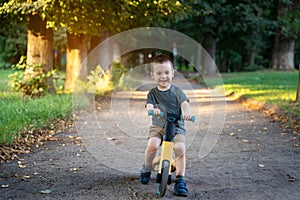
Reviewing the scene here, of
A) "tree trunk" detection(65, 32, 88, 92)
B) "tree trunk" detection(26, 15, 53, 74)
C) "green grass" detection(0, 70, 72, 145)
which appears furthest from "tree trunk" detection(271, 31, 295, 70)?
"green grass" detection(0, 70, 72, 145)

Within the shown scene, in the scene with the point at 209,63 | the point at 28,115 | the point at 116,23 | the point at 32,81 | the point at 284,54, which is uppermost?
the point at 284,54

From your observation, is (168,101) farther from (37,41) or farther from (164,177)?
(37,41)

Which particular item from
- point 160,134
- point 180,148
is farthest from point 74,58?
point 180,148

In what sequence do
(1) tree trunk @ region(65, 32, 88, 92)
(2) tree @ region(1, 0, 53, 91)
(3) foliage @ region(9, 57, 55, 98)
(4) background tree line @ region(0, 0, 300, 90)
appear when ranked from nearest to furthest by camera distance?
1. (4) background tree line @ region(0, 0, 300, 90)
2. (3) foliage @ region(9, 57, 55, 98)
3. (2) tree @ region(1, 0, 53, 91)
4. (1) tree trunk @ region(65, 32, 88, 92)

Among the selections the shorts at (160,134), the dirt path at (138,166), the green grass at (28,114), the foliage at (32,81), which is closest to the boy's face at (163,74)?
the shorts at (160,134)

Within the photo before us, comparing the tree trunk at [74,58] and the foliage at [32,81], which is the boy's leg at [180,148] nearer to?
the foliage at [32,81]

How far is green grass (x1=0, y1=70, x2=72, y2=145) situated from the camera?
325 inches

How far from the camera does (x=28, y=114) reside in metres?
10.8

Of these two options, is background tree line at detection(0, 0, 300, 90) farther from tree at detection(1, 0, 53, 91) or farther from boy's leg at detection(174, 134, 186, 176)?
boy's leg at detection(174, 134, 186, 176)

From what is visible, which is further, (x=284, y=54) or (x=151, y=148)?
(x=284, y=54)

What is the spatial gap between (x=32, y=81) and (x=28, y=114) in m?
4.73

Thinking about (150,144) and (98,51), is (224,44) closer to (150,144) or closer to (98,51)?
(98,51)

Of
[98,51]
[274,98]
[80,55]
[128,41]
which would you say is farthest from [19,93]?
[128,41]

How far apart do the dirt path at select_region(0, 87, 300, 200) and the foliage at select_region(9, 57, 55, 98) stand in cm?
521
